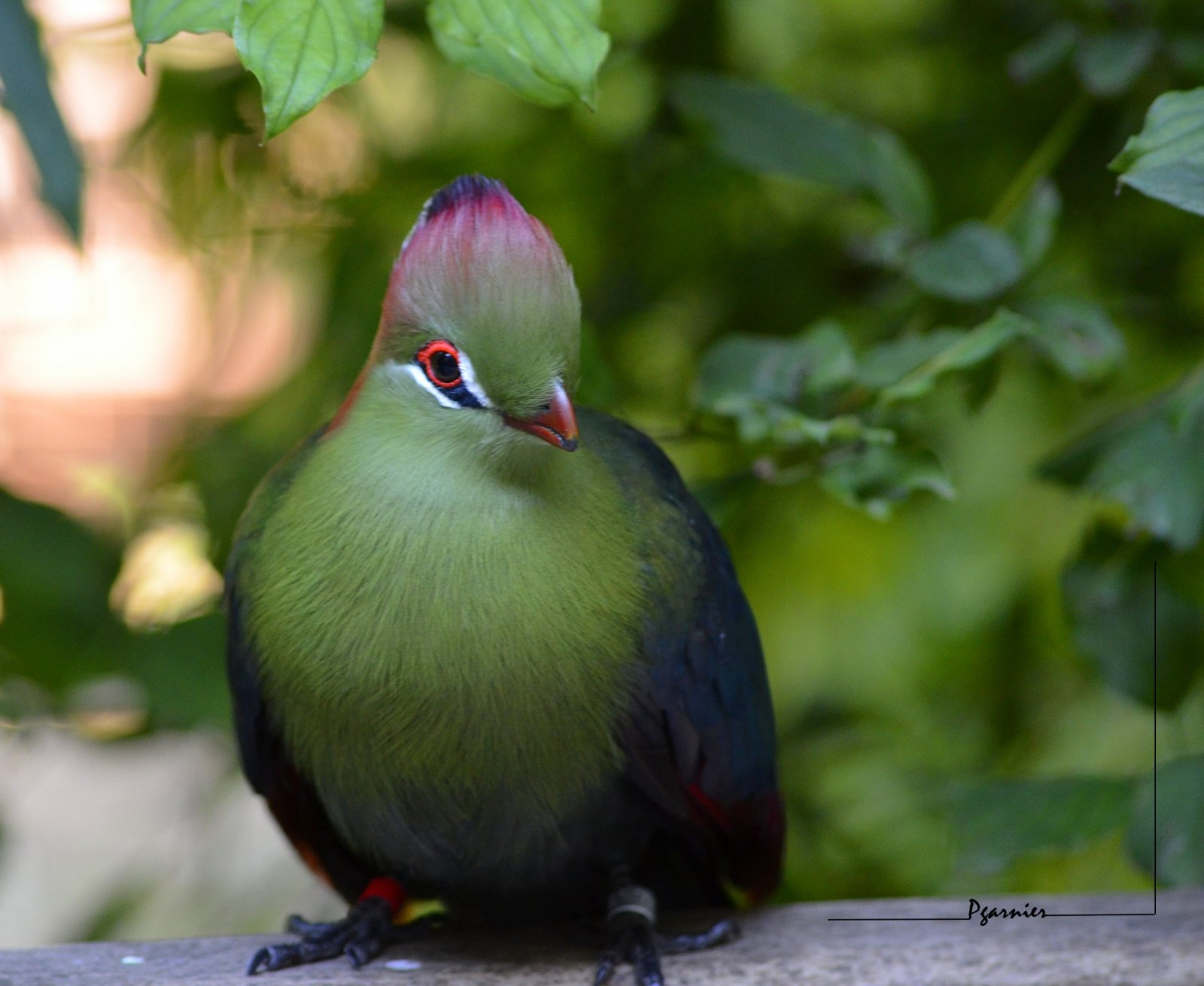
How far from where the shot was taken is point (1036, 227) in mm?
1678

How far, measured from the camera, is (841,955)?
1546 mm

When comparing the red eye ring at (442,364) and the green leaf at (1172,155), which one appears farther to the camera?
the red eye ring at (442,364)

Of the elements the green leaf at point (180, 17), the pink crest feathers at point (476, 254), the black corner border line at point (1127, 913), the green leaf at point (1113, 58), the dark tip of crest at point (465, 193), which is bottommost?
the black corner border line at point (1127, 913)

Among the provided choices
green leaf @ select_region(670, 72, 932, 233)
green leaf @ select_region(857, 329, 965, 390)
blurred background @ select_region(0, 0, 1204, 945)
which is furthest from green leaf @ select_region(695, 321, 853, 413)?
green leaf @ select_region(670, 72, 932, 233)

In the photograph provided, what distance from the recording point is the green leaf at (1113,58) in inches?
66.8

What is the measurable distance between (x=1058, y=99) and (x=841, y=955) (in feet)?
4.91

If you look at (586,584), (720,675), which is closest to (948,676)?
(720,675)

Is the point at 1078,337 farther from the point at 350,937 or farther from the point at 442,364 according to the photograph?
the point at 350,937

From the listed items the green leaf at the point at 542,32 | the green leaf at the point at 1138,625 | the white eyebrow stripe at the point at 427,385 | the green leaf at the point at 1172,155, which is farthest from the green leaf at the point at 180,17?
the green leaf at the point at 1138,625

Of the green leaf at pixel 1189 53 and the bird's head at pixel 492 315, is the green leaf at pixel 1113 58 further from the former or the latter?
the bird's head at pixel 492 315

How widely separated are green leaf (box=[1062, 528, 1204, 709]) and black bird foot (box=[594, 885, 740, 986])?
0.58 m

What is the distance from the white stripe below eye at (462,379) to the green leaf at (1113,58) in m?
0.97

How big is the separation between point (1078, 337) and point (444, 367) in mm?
848

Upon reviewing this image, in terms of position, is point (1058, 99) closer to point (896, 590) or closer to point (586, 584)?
point (896, 590)
